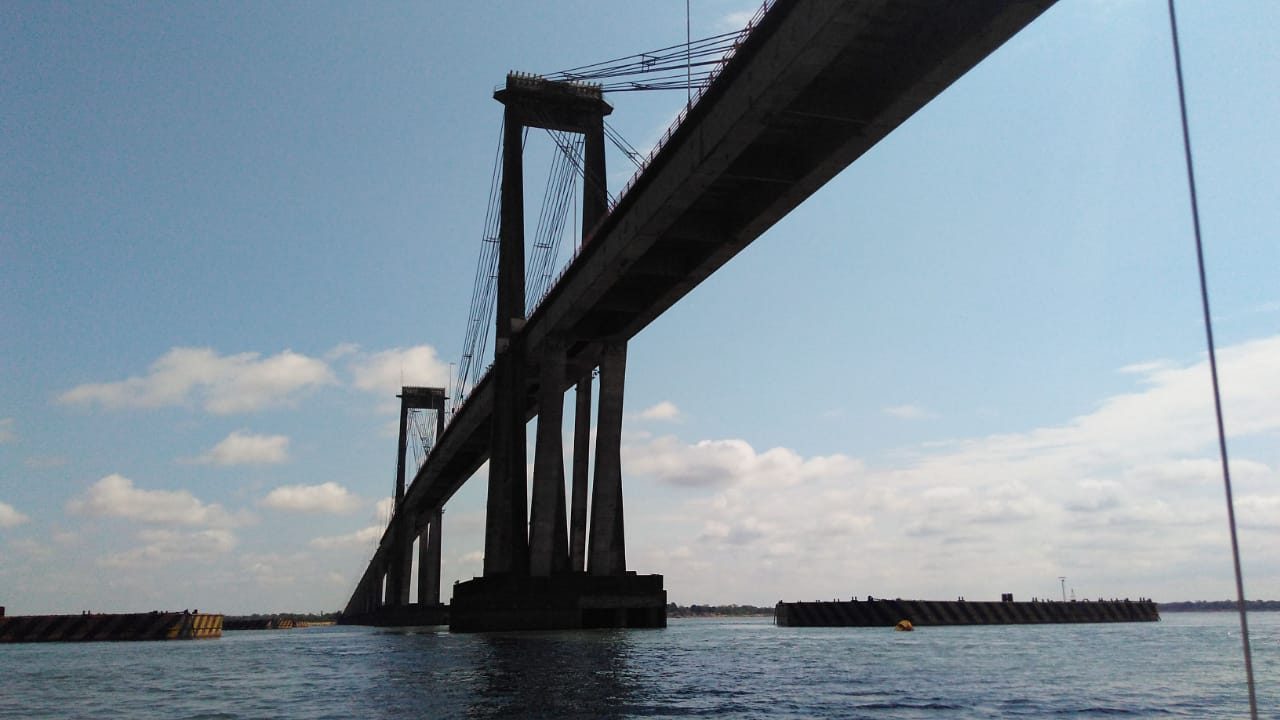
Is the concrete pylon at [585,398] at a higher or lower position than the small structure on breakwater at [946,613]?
higher

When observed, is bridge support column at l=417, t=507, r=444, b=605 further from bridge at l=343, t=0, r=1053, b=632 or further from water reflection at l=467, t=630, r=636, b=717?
water reflection at l=467, t=630, r=636, b=717

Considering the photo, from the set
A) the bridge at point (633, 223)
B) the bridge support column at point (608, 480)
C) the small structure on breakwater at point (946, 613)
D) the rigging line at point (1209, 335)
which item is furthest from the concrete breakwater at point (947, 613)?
the rigging line at point (1209, 335)

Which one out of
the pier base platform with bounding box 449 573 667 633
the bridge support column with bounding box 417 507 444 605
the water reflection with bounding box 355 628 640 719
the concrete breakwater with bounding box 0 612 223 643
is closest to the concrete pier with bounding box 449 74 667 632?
the pier base platform with bounding box 449 573 667 633

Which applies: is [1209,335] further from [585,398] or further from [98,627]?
[98,627]

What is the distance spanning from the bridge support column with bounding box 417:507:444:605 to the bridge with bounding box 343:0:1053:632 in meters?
55.7

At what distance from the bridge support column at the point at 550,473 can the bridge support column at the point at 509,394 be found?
861 millimetres

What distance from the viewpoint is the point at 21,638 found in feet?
311

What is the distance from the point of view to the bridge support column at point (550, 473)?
203ft

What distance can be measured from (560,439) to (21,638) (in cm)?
6603

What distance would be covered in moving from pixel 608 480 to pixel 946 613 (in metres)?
64.5

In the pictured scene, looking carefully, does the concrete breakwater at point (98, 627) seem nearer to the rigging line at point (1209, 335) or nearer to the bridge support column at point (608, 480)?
the bridge support column at point (608, 480)

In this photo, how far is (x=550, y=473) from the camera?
62312 millimetres

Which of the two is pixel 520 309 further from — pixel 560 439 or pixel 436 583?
pixel 436 583

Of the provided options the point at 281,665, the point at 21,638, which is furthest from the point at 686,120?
the point at 21,638
